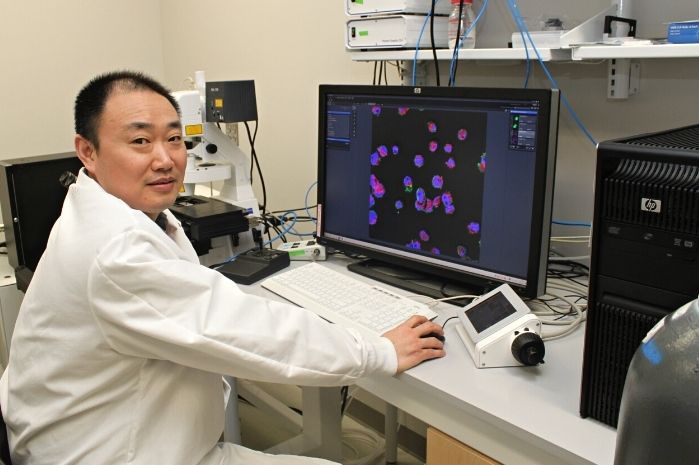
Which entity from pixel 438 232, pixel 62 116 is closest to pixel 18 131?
pixel 62 116

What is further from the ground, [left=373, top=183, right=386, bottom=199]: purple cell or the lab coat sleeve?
[left=373, top=183, right=386, bottom=199]: purple cell

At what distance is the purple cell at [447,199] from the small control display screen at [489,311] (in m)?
0.29

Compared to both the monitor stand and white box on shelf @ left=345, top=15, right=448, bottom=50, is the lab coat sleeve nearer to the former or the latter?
the monitor stand

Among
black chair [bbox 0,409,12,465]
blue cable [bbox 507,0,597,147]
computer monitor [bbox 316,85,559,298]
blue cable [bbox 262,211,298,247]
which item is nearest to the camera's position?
black chair [bbox 0,409,12,465]

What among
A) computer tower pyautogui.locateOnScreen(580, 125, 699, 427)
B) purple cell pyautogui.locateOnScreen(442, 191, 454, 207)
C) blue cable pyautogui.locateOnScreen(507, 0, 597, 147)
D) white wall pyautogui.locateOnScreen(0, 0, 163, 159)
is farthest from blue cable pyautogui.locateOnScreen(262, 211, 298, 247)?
white wall pyautogui.locateOnScreen(0, 0, 163, 159)

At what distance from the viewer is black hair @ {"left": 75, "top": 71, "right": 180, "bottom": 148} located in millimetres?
1226

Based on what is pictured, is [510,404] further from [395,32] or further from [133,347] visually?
[395,32]

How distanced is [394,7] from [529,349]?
1008mm

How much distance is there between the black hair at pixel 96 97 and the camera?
1226 millimetres

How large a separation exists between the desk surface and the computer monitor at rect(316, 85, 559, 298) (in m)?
0.25

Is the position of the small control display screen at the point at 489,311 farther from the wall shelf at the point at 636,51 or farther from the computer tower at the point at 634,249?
the wall shelf at the point at 636,51

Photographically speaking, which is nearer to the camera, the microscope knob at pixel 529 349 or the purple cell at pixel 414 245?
the microscope knob at pixel 529 349

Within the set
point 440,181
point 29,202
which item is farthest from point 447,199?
point 29,202

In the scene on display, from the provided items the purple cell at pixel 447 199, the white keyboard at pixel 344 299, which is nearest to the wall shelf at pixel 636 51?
the purple cell at pixel 447 199
